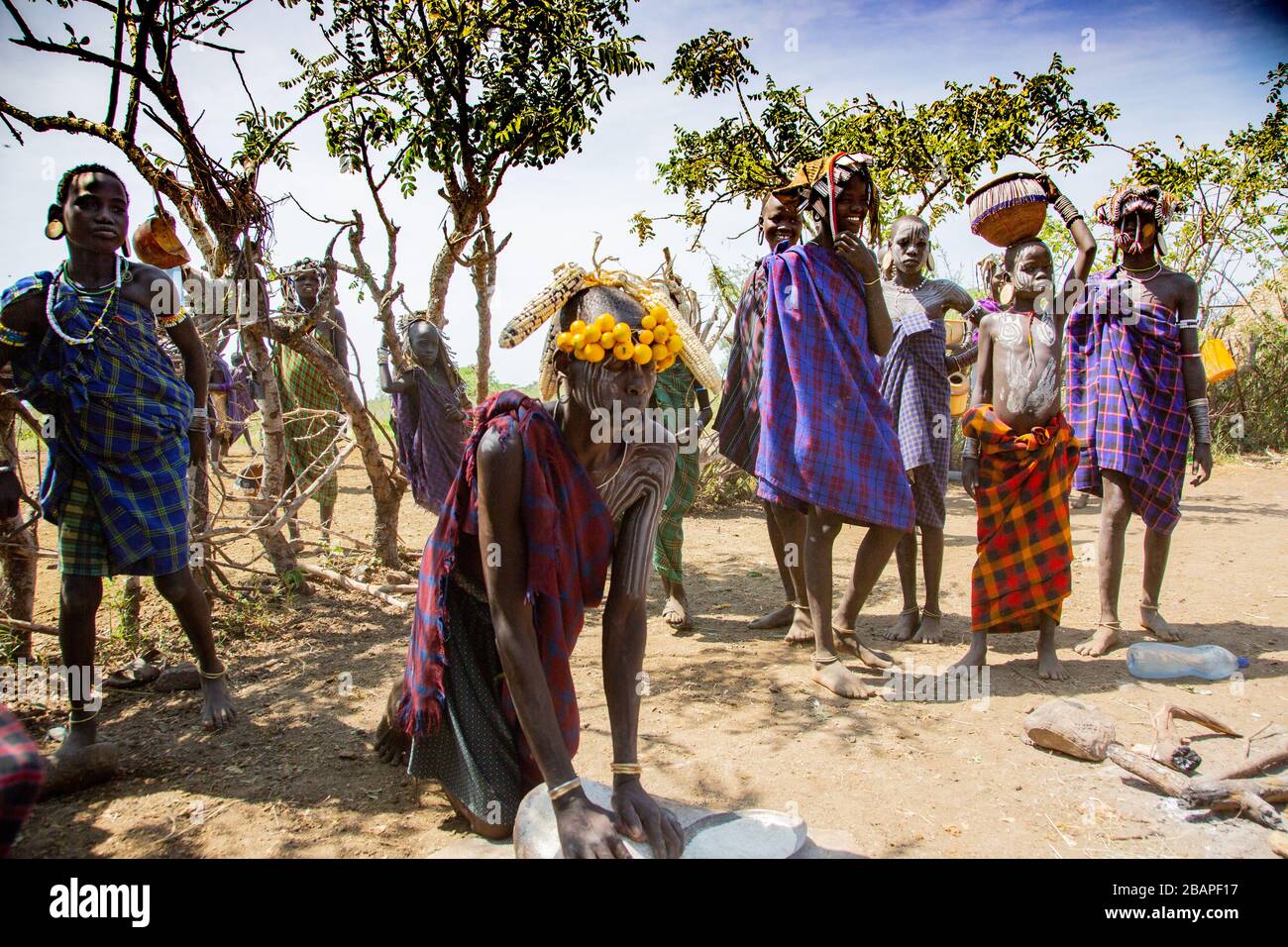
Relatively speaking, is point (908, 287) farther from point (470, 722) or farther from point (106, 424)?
point (106, 424)

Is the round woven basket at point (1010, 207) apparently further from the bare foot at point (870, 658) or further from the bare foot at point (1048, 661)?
the bare foot at point (870, 658)

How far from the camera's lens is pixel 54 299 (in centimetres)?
277

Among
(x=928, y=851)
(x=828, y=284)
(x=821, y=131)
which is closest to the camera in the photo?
(x=928, y=851)

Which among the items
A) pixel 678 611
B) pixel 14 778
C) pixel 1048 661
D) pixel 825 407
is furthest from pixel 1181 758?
pixel 14 778

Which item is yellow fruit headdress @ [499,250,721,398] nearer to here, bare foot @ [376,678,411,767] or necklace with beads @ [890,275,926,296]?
bare foot @ [376,678,411,767]

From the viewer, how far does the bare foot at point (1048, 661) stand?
3553 millimetres

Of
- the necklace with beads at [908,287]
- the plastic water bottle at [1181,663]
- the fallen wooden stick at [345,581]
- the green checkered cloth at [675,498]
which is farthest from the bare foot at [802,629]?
the fallen wooden stick at [345,581]

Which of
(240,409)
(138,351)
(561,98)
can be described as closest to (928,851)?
(138,351)

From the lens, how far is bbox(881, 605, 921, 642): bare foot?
4176 mm

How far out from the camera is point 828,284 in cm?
352

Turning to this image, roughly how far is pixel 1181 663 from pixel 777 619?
1.81m

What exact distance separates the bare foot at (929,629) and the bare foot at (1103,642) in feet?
2.02

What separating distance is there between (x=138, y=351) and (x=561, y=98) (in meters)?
3.25
